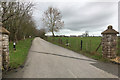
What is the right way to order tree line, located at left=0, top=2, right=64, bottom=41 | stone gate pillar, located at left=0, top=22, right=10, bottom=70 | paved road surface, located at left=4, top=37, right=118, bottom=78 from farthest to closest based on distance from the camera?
tree line, located at left=0, top=2, right=64, bottom=41
stone gate pillar, located at left=0, top=22, right=10, bottom=70
paved road surface, located at left=4, top=37, right=118, bottom=78

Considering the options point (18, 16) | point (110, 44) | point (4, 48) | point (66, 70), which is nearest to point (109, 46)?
point (110, 44)

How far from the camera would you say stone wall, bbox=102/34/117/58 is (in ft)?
25.3

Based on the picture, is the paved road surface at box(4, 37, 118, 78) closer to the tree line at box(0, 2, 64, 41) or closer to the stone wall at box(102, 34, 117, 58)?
the stone wall at box(102, 34, 117, 58)

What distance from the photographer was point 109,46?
7773 millimetres

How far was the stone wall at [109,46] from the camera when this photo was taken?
7.71m

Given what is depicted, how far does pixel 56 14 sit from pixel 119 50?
27844mm

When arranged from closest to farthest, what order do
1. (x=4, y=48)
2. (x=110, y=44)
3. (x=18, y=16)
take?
(x=4, y=48)
(x=110, y=44)
(x=18, y=16)

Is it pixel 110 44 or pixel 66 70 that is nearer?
pixel 66 70

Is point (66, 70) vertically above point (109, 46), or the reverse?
point (109, 46)

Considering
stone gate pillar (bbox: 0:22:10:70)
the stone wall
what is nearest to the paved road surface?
stone gate pillar (bbox: 0:22:10:70)

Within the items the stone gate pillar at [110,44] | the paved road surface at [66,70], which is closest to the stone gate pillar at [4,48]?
the paved road surface at [66,70]

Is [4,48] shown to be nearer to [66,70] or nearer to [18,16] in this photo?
[66,70]

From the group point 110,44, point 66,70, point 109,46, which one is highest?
point 110,44

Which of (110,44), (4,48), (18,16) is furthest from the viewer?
(18,16)
